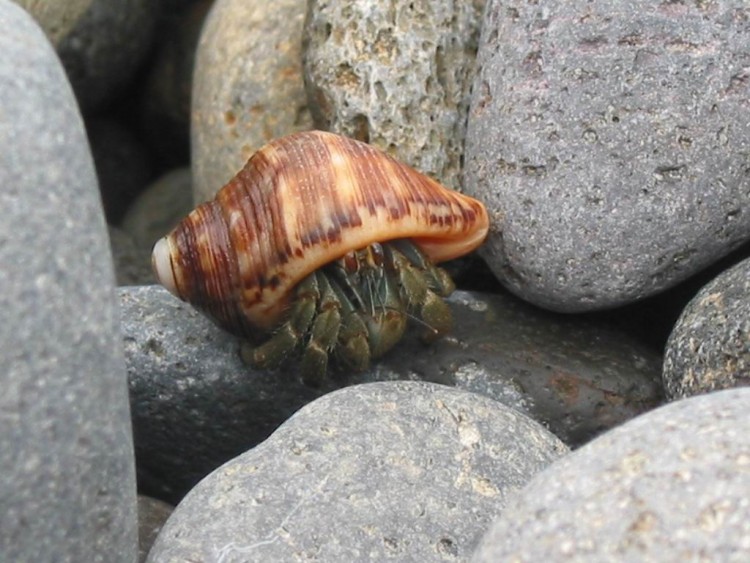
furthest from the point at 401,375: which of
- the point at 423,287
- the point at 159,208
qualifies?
the point at 159,208

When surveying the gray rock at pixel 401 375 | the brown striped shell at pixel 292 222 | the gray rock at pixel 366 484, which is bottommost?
the gray rock at pixel 401 375

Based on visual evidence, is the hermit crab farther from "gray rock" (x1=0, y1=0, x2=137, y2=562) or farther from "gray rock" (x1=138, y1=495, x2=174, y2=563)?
"gray rock" (x1=0, y1=0, x2=137, y2=562)

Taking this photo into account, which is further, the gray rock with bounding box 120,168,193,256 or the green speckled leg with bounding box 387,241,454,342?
the gray rock with bounding box 120,168,193,256

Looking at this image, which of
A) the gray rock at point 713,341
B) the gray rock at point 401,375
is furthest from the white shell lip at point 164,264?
the gray rock at point 713,341

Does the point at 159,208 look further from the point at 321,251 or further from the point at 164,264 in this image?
the point at 321,251

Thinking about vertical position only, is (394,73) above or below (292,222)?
above

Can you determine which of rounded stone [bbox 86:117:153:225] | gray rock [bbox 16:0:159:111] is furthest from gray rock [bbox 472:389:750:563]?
rounded stone [bbox 86:117:153:225]

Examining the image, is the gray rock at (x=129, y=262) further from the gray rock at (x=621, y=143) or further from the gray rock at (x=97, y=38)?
the gray rock at (x=621, y=143)
